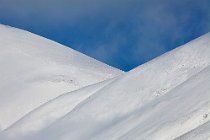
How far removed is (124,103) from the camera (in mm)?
29047

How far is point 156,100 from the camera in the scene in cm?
2559

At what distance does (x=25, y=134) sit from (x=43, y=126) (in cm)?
142

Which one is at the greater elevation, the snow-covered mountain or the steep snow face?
the steep snow face

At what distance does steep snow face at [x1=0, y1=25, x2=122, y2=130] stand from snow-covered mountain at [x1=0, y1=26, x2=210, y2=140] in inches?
5.0

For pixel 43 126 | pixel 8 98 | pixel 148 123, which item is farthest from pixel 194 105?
pixel 8 98

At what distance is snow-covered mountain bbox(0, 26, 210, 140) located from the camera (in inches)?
778

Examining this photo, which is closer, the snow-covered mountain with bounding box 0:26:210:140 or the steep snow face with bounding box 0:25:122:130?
the snow-covered mountain with bounding box 0:26:210:140

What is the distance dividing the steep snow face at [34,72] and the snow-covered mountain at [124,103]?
128 mm

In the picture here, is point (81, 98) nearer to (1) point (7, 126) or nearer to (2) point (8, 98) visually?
(1) point (7, 126)

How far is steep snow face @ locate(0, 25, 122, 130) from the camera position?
44281 mm

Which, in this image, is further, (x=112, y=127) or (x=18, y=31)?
(x=18, y=31)

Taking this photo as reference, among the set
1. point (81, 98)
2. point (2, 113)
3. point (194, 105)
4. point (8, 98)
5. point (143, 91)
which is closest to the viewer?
point (194, 105)

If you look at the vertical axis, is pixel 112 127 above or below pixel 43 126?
below

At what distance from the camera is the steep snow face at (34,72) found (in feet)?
145
